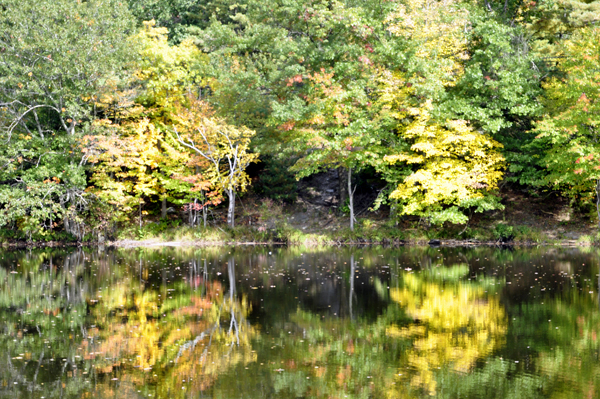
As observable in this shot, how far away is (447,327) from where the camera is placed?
10.9 m

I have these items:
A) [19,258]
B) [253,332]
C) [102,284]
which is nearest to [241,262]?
[102,284]

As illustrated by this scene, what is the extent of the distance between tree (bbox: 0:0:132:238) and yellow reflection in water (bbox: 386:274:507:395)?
1796 cm

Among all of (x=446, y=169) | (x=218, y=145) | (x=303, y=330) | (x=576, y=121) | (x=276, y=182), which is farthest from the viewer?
(x=276, y=182)

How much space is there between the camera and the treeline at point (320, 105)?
2564 centimetres

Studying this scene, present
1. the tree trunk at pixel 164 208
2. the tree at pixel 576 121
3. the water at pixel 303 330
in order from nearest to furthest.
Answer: the water at pixel 303 330, the tree at pixel 576 121, the tree trunk at pixel 164 208

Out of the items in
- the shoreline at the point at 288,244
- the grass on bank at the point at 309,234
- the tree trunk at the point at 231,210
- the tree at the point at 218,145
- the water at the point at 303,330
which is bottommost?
the water at the point at 303,330

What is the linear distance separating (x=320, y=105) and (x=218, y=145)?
6.37m

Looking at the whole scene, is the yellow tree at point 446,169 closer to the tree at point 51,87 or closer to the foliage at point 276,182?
the foliage at point 276,182

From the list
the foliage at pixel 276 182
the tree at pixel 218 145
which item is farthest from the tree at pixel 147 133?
the foliage at pixel 276 182

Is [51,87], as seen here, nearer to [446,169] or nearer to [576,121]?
[446,169]

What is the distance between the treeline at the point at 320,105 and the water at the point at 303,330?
7.47 meters

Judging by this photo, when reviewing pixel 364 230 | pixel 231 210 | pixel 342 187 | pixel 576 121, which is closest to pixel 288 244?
pixel 364 230

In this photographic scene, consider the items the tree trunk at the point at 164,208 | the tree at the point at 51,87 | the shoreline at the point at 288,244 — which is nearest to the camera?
the shoreline at the point at 288,244

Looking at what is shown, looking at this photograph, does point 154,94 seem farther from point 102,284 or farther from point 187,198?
point 102,284
